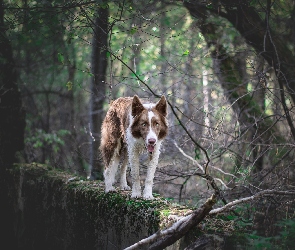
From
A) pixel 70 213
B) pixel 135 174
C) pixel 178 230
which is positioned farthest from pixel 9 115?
pixel 178 230

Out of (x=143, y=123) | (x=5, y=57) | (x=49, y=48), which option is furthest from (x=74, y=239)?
(x=49, y=48)

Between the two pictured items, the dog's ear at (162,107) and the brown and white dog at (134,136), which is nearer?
the brown and white dog at (134,136)

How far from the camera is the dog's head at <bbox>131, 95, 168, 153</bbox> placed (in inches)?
283

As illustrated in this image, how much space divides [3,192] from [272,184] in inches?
247

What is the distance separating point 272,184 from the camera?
9.11m

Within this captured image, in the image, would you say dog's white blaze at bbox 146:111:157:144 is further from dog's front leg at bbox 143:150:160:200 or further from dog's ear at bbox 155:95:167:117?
dog's front leg at bbox 143:150:160:200

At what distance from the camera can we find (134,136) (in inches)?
297

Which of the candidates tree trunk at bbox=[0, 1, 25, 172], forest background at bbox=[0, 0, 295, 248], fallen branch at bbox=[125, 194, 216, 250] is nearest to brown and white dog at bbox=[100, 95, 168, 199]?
forest background at bbox=[0, 0, 295, 248]

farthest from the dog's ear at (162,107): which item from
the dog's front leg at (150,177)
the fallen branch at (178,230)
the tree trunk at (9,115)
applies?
the tree trunk at (9,115)

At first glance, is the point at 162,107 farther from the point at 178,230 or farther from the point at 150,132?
the point at 178,230

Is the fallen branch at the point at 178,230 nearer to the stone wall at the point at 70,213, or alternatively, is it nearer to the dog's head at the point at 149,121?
the stone wall at the point at 70,213

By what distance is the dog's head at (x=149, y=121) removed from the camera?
283 inches

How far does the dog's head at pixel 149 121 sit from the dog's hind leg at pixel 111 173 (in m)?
1.13

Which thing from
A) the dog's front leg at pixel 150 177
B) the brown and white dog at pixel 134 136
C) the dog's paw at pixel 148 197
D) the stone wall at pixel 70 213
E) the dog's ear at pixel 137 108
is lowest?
the stone wall at pixel 70 213
